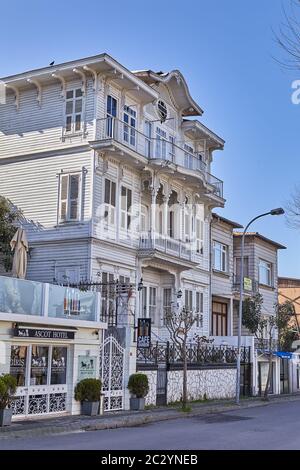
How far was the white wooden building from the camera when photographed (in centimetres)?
2733

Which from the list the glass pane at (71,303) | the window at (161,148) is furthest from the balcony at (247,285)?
the glass pane at (71,303)

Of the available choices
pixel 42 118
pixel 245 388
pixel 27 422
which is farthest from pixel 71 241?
pixel 245 388

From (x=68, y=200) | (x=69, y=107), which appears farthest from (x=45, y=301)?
(x=69, y=107)

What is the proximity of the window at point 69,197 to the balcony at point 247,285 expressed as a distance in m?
15.9

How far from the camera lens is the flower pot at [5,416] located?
17297 millimetres

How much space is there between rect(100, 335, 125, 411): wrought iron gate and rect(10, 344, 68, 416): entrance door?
1957 mm

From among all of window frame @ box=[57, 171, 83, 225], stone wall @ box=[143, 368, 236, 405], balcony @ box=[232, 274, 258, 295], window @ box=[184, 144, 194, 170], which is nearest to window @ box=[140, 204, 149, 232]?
window @ box=[184, 144, 194, 170]

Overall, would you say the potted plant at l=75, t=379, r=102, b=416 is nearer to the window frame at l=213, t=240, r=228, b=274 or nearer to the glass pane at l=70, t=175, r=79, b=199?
the glass pane at l=70, t=175, r=79, b=199

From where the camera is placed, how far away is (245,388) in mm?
34125

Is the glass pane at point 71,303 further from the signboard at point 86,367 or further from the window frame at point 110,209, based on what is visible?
the window frame at point 110,209

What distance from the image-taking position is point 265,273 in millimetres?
45781

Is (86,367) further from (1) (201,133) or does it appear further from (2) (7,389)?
(1) (201,133)

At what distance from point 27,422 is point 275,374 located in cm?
2296
